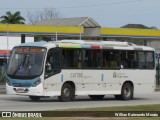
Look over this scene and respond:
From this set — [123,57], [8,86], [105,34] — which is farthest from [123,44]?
[105,34]

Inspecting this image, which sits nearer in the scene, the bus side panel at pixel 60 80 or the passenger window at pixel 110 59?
the bus side panel at pixel 60 80

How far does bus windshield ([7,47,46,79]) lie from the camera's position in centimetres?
2423

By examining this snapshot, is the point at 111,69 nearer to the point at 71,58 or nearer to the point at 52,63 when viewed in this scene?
the point at 71,58

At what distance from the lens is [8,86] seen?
81.7 feet

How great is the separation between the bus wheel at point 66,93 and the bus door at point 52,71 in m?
0.47

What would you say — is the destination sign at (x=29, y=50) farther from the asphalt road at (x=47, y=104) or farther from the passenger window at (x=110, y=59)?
the passenger window at (x=110, y=59)

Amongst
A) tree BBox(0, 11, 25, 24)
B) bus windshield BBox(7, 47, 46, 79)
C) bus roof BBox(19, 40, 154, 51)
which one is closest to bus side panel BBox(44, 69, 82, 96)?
bus windshield BBox(7, 47, 46, 79)

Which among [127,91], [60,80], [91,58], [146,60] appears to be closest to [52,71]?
[60,80]

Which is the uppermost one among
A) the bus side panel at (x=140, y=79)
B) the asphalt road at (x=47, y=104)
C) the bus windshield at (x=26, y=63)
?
the bus windshield at (x=26, y=63)

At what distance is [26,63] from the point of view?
2447cm

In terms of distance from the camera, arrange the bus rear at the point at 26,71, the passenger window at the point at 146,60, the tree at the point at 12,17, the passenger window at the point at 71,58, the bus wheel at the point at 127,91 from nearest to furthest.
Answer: the bus rear at the point at 26,71
the passenger window at the point at 71,58
the bus wheel at the point at 127,91
the passenger window at the point at 146,60
the tree at the point at 12,17

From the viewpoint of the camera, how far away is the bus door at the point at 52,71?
24.3 meters

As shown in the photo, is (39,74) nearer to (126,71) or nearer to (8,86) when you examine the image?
(8,86)

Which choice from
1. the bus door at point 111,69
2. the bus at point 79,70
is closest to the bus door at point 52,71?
the bus at point 79,70
